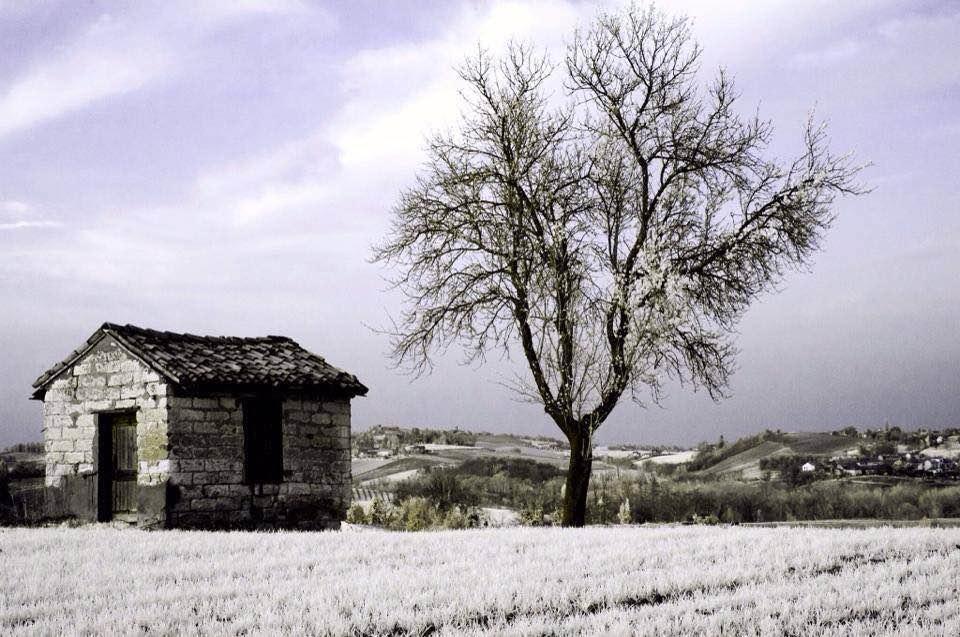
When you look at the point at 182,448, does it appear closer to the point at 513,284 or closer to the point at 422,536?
the point at 422,536

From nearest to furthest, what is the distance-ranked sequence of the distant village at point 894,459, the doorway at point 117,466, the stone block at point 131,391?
the stone block at point 131,391
the doorway at point 117,466
the distant village at point 894,459

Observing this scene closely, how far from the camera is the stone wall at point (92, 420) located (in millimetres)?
17250

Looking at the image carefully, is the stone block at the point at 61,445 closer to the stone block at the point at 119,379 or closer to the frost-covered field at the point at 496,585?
the stone block at the point at 119,379

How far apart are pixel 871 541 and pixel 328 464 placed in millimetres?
11364

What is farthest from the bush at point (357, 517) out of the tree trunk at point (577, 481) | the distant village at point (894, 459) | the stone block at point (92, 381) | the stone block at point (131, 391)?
the distant village at point (894, 459)

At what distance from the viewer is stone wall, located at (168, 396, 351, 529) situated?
1723cm

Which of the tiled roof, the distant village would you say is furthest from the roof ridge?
the distant village

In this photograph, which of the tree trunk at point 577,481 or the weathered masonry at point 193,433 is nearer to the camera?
the weathered masonry at point 193,433

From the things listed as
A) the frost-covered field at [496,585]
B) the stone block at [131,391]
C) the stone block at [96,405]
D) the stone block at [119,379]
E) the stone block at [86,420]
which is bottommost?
the frost-covered field at [496,585]

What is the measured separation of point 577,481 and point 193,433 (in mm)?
7789

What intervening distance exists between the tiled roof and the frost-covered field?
462 centimetres

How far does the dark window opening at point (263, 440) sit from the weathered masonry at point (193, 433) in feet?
0.07

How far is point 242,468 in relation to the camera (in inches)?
706

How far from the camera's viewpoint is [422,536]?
14164mm
